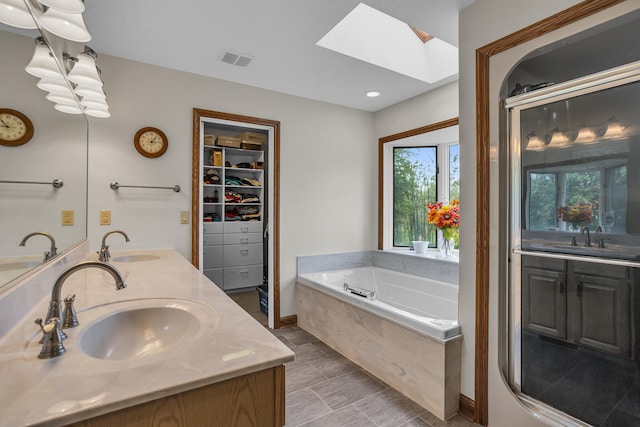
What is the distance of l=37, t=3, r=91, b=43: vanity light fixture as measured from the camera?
118cm

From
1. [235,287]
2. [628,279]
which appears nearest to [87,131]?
[235,287]

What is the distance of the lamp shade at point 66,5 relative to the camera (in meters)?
1.06

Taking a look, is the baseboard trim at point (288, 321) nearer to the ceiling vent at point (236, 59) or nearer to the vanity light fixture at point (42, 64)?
the ceiling vent at point (236, 59)

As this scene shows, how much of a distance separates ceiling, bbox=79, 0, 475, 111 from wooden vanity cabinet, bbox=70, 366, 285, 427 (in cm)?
196

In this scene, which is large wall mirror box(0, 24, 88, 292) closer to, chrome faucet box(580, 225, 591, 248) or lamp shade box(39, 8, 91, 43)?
lamp shade box(39, 8, 91, 43)

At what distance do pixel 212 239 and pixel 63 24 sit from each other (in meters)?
3.41

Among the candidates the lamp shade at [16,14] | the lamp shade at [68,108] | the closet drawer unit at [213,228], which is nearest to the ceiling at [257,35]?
the lamp shade at [68,108]

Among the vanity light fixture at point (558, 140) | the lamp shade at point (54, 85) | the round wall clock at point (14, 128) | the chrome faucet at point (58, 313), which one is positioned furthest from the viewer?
the vanity light fixture at point (558, 140)

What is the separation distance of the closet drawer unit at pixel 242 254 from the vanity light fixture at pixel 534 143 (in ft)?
12.5

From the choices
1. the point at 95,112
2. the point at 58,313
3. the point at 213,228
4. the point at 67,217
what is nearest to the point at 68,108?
the point at 95,112

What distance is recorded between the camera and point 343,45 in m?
2.38

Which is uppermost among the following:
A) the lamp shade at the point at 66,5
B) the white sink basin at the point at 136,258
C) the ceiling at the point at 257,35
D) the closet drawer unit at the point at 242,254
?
the ceiling at the point at 257,35

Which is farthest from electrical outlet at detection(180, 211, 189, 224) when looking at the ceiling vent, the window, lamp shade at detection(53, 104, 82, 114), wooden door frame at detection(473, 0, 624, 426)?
wooden door frame at detection(473, 0, 624, 426)

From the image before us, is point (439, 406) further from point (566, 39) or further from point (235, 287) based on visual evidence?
point (235, 287)
